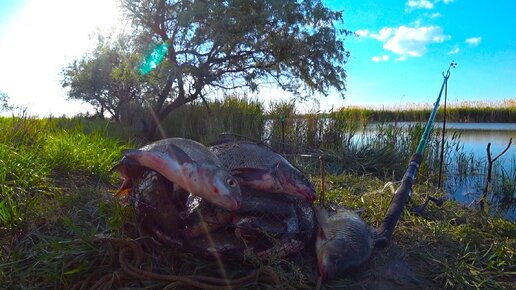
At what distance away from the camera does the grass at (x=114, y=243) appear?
2.37 m

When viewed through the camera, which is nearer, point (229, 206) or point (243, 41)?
point (229, 206)

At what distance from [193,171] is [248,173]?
0.48 metres

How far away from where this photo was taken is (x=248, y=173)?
2.52 m

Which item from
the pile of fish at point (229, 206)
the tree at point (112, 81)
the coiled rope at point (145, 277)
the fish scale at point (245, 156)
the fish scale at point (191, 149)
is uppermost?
the tree at point (112, 81)

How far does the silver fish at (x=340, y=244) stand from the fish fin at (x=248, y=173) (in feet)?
1.83

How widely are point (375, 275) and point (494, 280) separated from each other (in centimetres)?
84

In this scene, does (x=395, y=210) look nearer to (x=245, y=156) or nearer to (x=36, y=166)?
(x=245, y=156)

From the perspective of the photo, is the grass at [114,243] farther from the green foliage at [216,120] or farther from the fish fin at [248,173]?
the green foliage at [216,120]

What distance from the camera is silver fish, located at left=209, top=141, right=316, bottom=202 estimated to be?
8.21 ft

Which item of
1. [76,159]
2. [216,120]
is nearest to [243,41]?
[216,120]

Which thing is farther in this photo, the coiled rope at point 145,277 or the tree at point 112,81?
the tree at point 112,81

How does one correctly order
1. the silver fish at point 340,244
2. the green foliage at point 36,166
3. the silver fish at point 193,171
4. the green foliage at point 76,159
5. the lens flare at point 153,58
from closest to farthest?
the silver fish at point 193,171
the silver fish at point 340,244
the green foliage at point 36,166
the green foliage at point 76,159
the lens flare at point 153,58

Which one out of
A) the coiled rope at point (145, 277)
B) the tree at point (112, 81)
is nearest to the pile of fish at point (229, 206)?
the coiled rope at point (145, 277)

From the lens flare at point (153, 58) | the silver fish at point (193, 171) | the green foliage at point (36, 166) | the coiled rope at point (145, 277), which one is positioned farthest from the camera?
the lens flare at point (153, 58)
